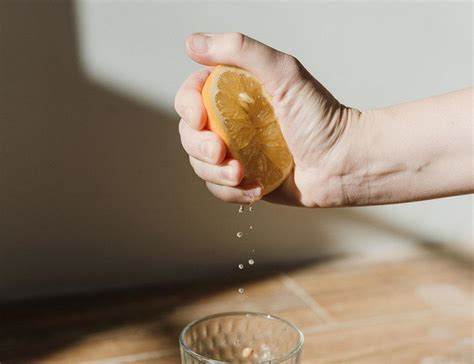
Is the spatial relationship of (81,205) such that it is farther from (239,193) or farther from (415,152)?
(415,152)

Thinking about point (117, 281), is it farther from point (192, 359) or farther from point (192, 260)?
point (192, 359)

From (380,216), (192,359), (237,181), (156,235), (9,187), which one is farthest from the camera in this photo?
(380,216)

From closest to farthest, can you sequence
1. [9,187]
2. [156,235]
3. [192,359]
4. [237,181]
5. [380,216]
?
[192,359] < [237,181] < [9,187] < [156,235] < [380,216]

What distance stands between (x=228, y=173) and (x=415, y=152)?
21 centimetres

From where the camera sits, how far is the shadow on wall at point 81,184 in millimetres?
959

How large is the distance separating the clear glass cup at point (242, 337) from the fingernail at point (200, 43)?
0.26 m

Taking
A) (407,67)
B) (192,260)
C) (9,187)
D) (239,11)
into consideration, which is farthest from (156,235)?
(407,67)

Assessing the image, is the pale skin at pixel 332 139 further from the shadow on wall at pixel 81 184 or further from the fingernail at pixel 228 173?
the shadow on wall at pixel 81 184

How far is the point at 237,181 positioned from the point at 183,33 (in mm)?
435

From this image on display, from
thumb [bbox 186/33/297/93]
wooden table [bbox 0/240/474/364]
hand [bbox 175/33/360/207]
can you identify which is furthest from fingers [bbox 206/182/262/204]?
wooden table [bbox 0/240/474/364]

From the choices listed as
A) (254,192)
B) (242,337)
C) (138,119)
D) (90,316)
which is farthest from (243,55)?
(90,316)

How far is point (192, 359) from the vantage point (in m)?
0.53

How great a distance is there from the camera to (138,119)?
3.38 feet

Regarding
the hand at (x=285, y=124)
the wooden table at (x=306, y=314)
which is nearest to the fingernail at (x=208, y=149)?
the hand at (x=285, y=124)
